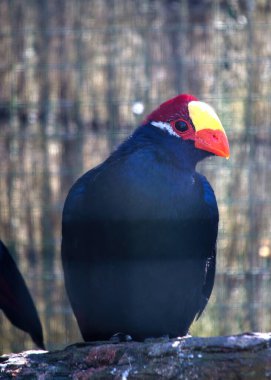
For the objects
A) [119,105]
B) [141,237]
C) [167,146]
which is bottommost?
[141,237]

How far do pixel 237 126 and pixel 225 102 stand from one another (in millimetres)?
127

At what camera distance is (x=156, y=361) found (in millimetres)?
1576

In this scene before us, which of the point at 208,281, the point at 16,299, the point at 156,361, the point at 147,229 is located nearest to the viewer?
the point at 156,361

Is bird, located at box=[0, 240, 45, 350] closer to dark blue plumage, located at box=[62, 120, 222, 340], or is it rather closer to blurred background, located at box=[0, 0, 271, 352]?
dark blue plumage, located at box=[62, 120, 222, 340]

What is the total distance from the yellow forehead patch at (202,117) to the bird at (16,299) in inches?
32.2

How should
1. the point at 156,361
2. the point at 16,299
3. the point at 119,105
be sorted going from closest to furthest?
the point at 156,361
the point at 16,299
the point at 119,105

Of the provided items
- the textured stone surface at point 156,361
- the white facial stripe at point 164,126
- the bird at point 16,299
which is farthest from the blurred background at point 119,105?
the textured stone surface at point 156,361

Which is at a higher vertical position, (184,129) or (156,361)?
(184,129)

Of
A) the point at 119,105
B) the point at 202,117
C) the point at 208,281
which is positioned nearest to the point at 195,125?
the point at 202,117

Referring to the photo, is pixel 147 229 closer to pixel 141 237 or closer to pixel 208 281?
pixel 141 237

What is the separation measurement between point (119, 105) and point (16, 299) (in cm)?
140

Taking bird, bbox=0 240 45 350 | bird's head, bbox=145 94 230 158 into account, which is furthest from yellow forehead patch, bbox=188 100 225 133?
bird, bbox=0 240 45 350

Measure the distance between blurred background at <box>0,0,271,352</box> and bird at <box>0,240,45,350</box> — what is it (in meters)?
1.16

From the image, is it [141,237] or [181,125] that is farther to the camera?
[181,125]
